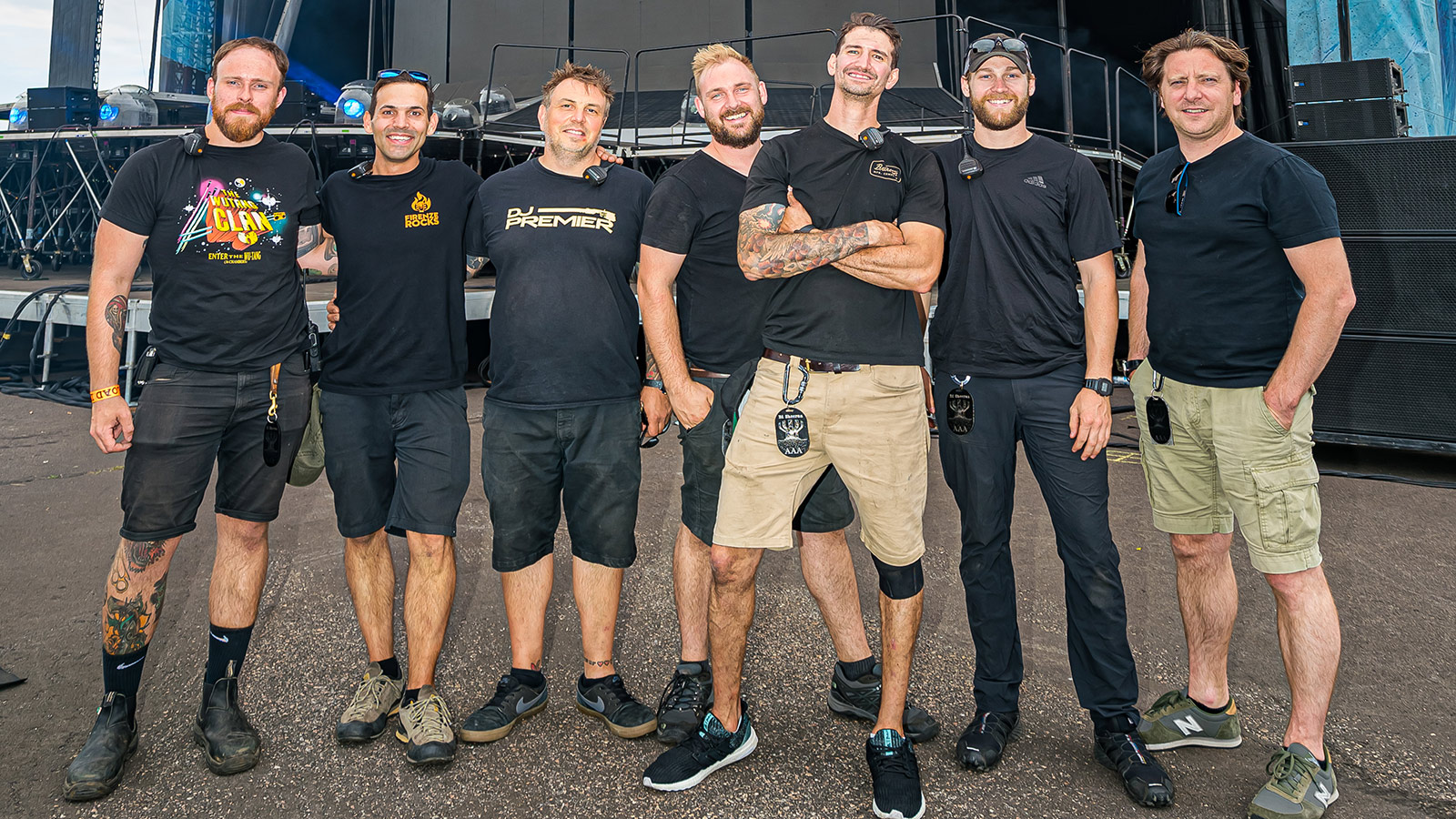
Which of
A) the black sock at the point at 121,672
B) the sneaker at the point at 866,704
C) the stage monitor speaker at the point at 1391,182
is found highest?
the stage monitor speaker at the point at 1391,182

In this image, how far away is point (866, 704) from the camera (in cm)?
275

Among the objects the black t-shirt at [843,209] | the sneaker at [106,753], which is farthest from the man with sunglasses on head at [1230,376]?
the sneaker at [106,753]

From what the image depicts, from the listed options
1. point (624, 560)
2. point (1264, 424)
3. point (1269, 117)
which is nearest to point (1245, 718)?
point (1264, 424)

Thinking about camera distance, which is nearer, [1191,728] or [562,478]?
[1191,728]

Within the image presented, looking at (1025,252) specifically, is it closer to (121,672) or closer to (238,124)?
(238,124)

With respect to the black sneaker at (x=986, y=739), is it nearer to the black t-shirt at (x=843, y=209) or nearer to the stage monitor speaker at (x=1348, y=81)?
the black t-shirt at (x=843, y=209)

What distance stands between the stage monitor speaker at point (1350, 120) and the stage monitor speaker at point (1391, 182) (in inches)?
5.5

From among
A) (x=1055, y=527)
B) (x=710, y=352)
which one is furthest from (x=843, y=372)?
(x=1055, y=527)

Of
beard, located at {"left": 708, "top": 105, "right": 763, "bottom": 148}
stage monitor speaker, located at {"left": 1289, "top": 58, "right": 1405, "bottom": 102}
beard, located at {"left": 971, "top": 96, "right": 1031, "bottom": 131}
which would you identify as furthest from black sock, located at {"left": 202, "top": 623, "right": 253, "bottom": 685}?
stage monitor speaker, located at {"left": 1289, "top": 58, "right": 1405, "bottom": 102}

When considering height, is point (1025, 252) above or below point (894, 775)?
above

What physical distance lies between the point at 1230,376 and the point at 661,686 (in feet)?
6.82

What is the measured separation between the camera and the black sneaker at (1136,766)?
7.46 feet

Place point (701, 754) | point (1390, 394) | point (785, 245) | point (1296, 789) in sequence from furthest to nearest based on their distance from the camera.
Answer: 1. point (1390, 394)
2. point (701, 754)
3. point (785, 245)
4. point (1296, 789)

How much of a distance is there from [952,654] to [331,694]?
2.22 metres
